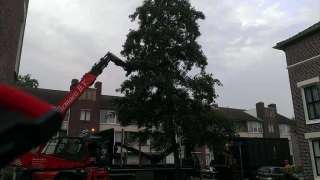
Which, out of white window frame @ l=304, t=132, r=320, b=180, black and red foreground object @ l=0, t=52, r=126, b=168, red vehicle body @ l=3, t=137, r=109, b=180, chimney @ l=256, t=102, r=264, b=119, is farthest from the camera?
chimney @ l=256, t=102, r=264, b=119

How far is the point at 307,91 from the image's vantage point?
19.8 m

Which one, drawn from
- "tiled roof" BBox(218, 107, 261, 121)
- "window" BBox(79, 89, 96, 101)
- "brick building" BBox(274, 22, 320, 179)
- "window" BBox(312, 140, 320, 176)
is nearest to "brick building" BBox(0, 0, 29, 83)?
"brick building" BBox(274, 22, 320, 179)

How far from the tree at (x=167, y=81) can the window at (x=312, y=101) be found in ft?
20.6

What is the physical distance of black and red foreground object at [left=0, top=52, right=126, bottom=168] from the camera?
58.1 inches

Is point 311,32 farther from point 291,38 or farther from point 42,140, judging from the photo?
point 42,140

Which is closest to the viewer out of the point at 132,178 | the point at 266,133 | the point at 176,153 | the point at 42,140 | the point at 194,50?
the point at 42,140

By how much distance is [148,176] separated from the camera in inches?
788

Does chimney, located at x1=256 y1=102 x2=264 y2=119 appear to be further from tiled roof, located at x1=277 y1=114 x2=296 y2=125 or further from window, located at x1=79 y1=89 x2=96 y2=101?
window, located at x1=79 y1=89 x2=96 y2=101

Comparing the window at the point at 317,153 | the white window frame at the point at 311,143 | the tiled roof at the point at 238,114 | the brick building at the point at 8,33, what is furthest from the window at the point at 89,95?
the brick building at the point at 8,33

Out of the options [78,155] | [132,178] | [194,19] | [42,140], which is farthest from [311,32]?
[42,140]

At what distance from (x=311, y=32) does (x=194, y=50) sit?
25.8 feet

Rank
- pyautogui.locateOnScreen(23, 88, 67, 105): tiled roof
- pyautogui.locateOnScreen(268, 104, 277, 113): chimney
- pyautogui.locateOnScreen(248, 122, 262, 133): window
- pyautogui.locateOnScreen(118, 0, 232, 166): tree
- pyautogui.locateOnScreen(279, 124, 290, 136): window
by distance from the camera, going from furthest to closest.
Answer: pyautogui.locateOnScreen(268, 104, 277, 113): chimney
pyautogui.locateOnScreen(279, 124, 290, 136): window
pyautogui.locateOnScreen(248, 122, 262, 133): window
pyautogui.locateOnScreen(23, 88, 67, 105): tiled roof
pyautogui.locateOnScreen(118, 0, 232, 166): tree

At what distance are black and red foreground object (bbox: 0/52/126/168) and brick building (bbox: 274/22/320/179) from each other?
18.9 m

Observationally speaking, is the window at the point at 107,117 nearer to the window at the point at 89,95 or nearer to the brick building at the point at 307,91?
the window at the point at 89,95
